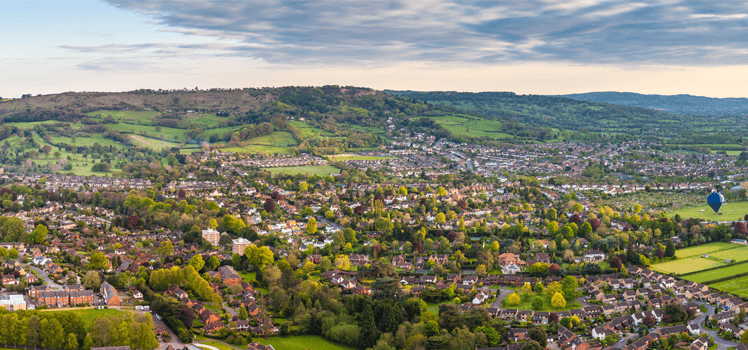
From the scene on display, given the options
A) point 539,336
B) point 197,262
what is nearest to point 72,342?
point 197,262

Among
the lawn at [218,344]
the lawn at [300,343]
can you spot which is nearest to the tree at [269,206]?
the lawn at [300,343]

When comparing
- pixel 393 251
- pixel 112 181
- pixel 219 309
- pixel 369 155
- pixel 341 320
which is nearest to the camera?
pixel 341 320

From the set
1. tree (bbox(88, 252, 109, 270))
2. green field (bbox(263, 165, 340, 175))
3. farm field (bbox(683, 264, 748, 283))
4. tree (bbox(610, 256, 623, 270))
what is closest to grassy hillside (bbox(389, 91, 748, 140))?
green field (bbox(263, 165, 340, 175))

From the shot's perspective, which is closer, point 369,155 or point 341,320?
point 341,320

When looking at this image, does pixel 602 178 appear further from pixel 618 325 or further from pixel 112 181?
pixel 112 181

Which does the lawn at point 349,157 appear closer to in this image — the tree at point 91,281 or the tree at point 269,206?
the tree at point 269,206

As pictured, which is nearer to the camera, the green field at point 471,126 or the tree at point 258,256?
the tree at point 258,256

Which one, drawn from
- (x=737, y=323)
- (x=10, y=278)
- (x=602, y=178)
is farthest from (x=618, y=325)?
(x=602, y=178)
